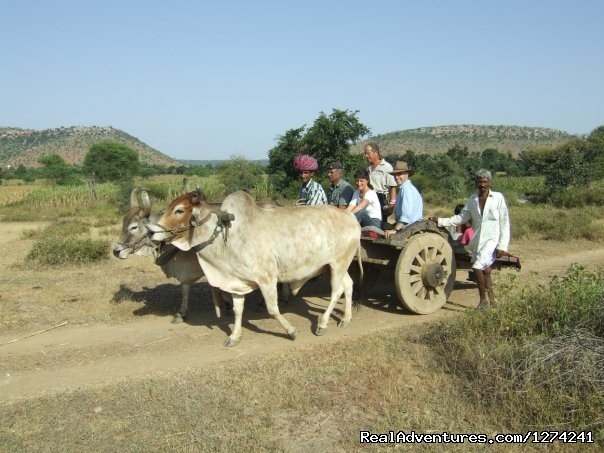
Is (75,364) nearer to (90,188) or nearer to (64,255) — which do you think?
(64,255)

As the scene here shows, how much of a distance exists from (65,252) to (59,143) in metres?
94.4

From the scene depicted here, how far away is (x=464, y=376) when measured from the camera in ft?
15.9

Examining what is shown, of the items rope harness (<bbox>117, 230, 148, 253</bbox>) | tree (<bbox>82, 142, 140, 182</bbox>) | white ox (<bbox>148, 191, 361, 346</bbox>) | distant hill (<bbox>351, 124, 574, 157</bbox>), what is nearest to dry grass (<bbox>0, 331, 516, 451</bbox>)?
white ox (<bbox>148, 191, 361, 346</bbox>)

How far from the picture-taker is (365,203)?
742cm

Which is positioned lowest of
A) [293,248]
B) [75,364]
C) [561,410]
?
Answer: [75,364]

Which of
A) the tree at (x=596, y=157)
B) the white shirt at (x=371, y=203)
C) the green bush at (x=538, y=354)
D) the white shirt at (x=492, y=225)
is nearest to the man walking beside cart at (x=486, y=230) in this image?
the white shirt at (x=492, y=225)

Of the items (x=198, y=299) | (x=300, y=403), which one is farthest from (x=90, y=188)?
(x=300, y=403)

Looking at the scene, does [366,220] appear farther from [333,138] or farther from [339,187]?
[333,138]

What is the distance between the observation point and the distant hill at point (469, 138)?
76.4 m

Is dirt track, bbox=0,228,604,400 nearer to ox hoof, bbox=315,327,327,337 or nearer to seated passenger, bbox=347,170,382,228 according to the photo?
ox hoof, bbox=315,327,327,337

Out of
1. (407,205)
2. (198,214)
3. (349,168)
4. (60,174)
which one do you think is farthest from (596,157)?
(60,174)

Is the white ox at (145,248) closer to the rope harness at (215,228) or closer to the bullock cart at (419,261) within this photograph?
the rope harness at (215,228)

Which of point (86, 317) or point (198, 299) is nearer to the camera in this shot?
point (86, 317)

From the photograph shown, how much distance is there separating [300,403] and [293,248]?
7.04ft
